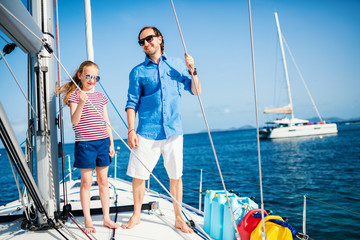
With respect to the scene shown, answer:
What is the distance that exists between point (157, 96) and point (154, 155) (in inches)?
21.6

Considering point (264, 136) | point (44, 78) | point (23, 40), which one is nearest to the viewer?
point (23, 40)

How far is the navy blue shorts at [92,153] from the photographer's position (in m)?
2.09

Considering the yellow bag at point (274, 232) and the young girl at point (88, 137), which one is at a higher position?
the young girl at point (88, 137)

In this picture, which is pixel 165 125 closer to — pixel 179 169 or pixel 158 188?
pixel 179 169

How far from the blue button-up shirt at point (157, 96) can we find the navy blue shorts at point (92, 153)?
379mm

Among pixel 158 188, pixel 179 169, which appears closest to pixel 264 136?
pixel 158 188

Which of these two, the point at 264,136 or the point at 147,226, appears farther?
the point at 264,136

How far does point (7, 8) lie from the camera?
3.98ft

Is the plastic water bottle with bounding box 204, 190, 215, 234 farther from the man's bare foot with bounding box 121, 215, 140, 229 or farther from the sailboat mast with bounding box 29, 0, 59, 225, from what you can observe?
the sailboat mast with bounding box 29, 0, 59, 225

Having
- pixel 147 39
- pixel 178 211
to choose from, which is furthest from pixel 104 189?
pixel 147 39

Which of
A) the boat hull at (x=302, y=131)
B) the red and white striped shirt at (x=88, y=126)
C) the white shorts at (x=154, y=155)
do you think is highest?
the red and white striped shirt at (x=88, y=126)

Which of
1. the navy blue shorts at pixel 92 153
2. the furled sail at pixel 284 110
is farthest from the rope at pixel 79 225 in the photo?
the furled sail at pixel 284 110

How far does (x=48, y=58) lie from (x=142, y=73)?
835mm

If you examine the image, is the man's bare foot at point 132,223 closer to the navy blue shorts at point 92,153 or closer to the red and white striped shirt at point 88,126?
the navy blue shorts at point 92,153
